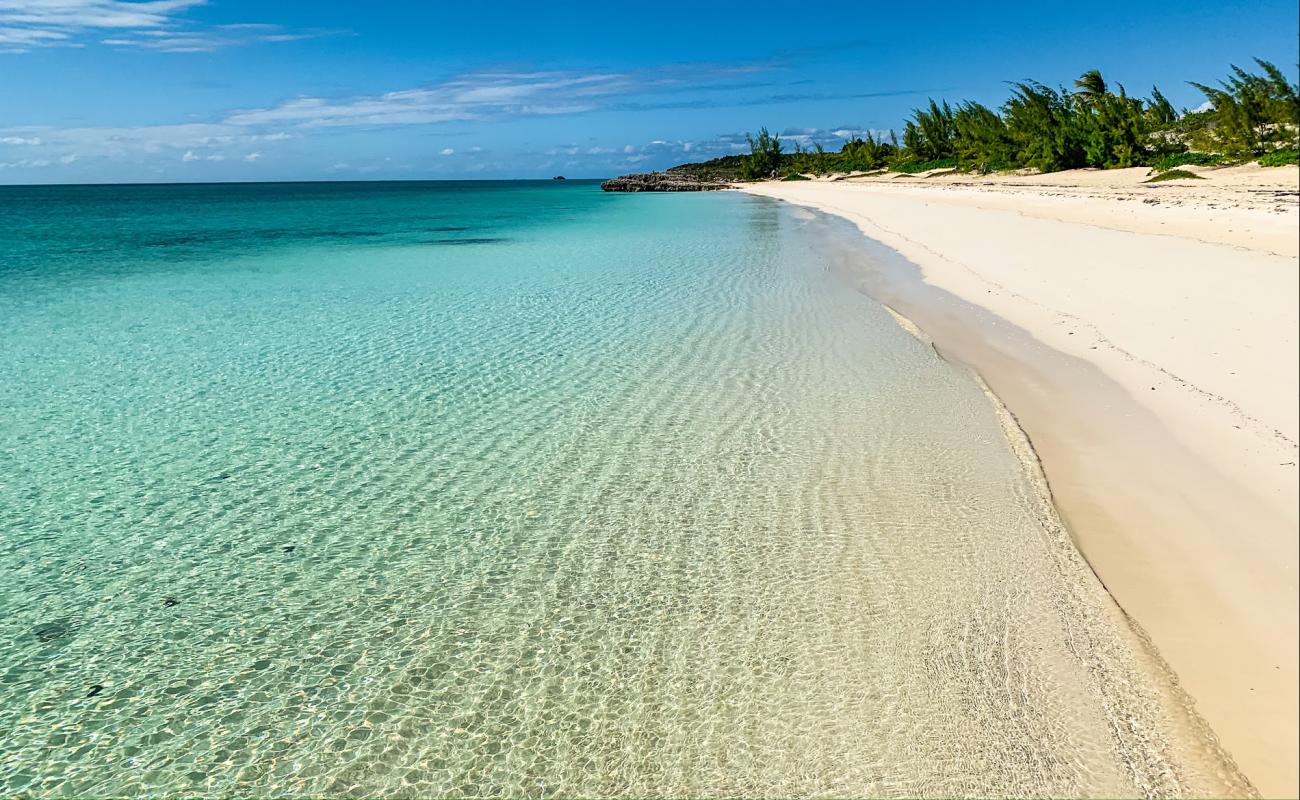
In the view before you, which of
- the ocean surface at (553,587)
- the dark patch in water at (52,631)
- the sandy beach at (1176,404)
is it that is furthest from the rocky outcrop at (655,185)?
the dark patch in water at (52,631)

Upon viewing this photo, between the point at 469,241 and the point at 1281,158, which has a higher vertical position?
the point at 1281,158

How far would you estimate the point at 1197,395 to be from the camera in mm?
6887

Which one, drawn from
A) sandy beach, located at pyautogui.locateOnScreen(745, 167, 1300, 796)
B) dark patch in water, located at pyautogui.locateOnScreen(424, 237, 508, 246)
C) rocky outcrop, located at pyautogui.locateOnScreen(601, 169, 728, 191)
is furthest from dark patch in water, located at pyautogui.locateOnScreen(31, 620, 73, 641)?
rocky outcrop, located at pyautogui.locateOnScreen(601, 169, 728, 191)

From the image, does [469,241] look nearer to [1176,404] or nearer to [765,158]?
[1176,404]

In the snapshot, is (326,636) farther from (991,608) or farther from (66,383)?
(66,383)

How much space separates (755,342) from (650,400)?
3009mm

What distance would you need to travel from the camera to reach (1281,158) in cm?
2233

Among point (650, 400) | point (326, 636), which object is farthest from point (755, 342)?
point (326, 636)

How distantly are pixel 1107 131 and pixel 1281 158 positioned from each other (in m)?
14.5

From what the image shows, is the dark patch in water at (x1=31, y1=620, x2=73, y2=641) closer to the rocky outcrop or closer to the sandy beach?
the sandy beach

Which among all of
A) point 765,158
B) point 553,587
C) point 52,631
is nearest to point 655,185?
point 765,158

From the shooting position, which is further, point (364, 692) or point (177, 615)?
point (177, 615)

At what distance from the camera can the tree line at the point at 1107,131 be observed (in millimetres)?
25391

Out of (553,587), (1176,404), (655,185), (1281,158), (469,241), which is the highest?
(655,185)
